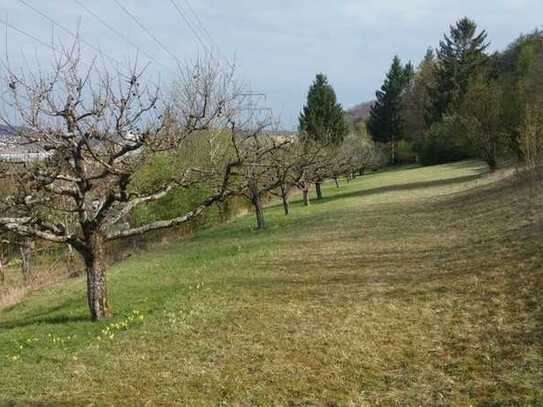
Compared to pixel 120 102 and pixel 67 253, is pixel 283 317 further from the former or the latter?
pixel 67 253

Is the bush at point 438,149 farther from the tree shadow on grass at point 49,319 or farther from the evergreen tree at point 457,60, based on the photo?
the tree shadow on grass at point 49,319

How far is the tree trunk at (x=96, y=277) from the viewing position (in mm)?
7738

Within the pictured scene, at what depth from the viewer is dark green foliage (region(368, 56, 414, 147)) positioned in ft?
222

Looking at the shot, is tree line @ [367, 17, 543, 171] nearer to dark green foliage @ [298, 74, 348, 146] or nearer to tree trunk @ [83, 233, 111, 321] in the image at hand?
dark green foliage @ [298, 74, 348, 146]

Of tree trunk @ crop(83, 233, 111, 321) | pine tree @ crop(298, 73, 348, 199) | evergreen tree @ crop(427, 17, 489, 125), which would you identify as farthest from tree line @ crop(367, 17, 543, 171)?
tree trunk @ crop(83, 233, 111, 321)

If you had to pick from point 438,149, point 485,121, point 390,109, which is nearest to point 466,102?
point 485,121

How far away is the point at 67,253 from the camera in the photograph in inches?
957

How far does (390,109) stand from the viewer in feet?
224

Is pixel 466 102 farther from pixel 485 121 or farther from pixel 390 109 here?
pixel 390 109

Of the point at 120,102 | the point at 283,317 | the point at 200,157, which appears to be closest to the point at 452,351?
the point at 283,317

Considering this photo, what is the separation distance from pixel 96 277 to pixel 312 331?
341 centimetres

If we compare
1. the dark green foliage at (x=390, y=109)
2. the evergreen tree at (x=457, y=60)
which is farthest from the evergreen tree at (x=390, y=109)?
the evergreen tree at (x=457, y=60)

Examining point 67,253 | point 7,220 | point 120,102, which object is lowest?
point 67,253

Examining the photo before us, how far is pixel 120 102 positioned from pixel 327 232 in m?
9.39
